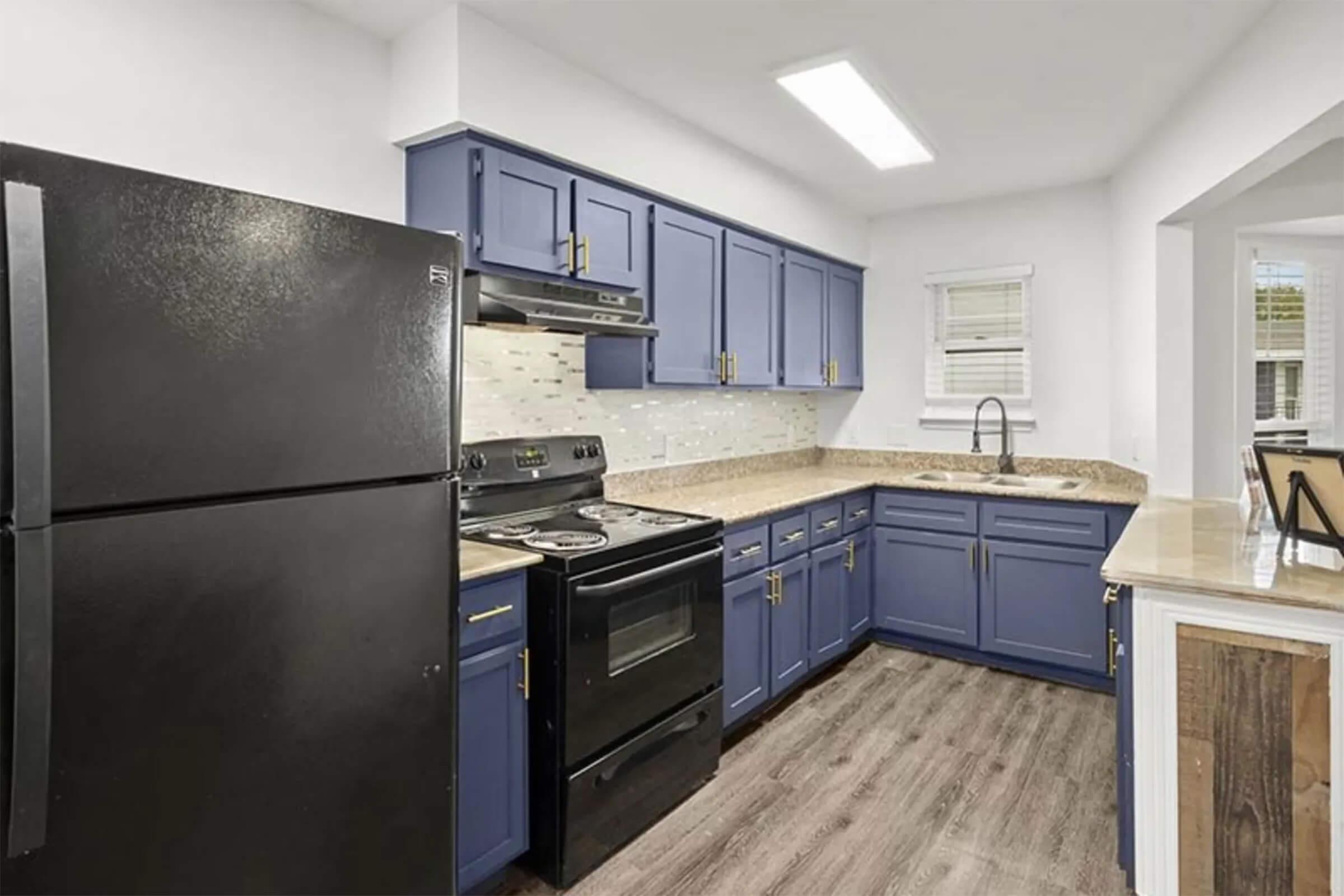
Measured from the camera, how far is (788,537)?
3176mm

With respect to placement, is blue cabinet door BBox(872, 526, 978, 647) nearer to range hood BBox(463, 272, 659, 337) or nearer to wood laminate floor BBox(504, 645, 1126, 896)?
wood laminate floor BBox(504, 645, 1126, 896)

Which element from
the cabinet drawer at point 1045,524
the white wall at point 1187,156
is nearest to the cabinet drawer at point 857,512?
the cabinet drawer at point 1045,524

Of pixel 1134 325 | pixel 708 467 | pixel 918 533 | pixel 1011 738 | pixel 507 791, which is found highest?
pixel 1134 325

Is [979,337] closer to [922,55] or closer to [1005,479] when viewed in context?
[1005,479]

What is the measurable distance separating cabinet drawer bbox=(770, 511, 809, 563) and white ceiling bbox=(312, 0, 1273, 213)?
1.66 metres

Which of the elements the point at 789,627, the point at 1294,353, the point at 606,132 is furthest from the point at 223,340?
the point at 1294,353

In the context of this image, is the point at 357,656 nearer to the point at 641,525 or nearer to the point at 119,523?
the point at 119,523

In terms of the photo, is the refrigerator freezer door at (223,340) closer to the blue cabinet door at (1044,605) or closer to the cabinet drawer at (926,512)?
the cabinet drawer at (926,512)

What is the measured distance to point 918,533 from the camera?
3793 millimetres

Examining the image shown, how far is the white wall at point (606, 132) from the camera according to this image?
223cm

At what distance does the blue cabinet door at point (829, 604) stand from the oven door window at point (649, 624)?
3.47 ft

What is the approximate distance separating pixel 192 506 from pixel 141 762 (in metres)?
0.38

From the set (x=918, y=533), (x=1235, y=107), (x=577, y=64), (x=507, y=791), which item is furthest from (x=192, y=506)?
(x=918, y=533)

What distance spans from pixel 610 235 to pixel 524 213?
16.0 inches
